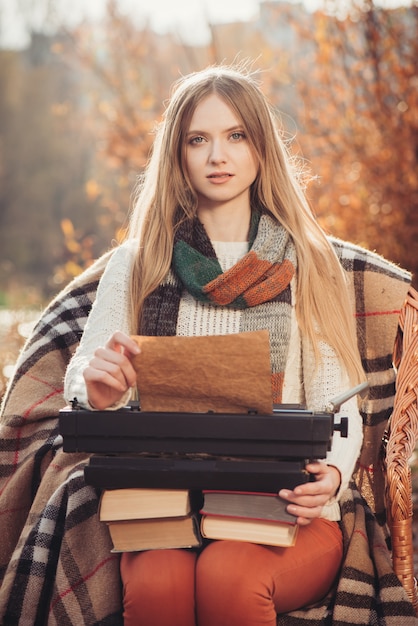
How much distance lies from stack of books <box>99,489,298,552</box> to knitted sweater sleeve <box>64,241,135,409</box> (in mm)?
421

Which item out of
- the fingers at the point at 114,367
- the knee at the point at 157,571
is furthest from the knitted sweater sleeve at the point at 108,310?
the knee at the point at 157,571

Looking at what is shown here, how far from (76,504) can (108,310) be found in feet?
1.89

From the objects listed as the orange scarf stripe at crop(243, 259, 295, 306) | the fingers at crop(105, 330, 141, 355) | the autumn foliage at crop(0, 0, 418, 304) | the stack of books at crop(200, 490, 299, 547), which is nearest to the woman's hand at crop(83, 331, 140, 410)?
the fingers at crop(105, 330, 141, 355)

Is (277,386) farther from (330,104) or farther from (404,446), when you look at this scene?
(330,104)

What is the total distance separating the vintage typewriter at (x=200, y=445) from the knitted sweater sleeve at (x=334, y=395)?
30cm

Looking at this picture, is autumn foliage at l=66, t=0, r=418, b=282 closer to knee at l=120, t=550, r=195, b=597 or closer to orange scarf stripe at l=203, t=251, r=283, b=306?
orange scarf stripe at l=203, t=251, r=283, b=306

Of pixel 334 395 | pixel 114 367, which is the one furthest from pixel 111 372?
pixel 334 395

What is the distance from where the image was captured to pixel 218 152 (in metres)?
2.63

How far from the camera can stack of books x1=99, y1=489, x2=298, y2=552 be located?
2129mm

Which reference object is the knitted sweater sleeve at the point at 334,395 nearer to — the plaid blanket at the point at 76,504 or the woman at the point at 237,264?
the woman at the point at 237,264

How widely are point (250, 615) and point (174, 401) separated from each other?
21.3 inches

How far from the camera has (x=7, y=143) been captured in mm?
24078

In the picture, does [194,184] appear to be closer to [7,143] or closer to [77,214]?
[77,214]

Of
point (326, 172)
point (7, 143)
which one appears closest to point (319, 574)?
point (326, 172)
